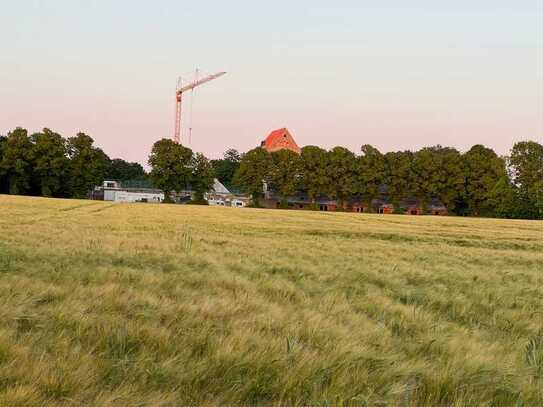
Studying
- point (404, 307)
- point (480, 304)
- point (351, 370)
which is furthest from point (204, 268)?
point (351, 370)

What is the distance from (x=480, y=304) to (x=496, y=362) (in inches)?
120

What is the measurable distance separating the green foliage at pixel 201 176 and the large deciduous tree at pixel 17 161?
3086cm

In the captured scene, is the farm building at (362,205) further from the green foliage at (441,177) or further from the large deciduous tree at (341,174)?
the green foliage at (441,177)

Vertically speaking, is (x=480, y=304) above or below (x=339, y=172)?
below

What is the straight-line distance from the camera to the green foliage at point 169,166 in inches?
3524

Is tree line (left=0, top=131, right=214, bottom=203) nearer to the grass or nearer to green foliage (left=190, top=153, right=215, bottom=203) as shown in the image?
green foliage (left=190, top=153, right=215, bottom=203)

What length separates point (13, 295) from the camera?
4016 millimetres

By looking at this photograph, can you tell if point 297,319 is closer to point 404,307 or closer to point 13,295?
point 404,307

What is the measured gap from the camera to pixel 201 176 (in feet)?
302

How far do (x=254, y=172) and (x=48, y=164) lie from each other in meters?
40.5

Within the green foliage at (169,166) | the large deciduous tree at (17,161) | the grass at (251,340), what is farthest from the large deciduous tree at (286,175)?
the grass at (251,340)

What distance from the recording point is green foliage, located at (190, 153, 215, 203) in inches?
3627

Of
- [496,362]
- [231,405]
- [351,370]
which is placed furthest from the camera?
[496,362]

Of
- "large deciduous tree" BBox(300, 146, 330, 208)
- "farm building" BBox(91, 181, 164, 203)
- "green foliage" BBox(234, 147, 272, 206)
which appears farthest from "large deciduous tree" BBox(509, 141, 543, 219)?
"farm building" BBox(91, 181, 164, 203)
